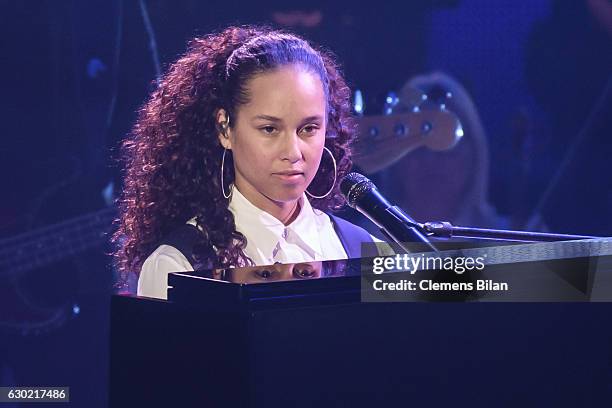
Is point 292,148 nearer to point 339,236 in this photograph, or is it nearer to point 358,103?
point 339,236

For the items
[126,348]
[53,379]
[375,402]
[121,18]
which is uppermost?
[121,18]

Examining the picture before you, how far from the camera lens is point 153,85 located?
320 cm

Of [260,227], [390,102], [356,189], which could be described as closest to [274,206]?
[260,227]

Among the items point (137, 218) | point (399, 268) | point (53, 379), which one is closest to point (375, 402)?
point (399, 268)

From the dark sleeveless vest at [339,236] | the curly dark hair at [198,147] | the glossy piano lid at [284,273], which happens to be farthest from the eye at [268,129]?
the glossy piano lid at [284,273]

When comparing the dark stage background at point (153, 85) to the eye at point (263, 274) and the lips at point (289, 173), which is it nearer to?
the lips at point (289, 173)

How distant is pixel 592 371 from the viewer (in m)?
1.24

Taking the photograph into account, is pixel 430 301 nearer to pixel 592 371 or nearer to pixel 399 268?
pixel 399 268

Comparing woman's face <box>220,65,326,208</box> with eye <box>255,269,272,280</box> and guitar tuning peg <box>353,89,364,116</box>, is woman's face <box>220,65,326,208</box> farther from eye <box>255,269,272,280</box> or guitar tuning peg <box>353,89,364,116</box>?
guitar tuning peg <box>353,89,364,116</box>

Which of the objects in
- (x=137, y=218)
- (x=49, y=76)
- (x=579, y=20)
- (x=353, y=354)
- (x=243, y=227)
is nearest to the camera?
(x=353, y=354)

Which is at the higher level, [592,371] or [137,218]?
[137,218]

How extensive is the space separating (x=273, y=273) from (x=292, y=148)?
2.41 ft

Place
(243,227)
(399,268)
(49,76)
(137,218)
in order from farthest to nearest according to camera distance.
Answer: (49,76) → (137,218) → (243,227) → (399,268)

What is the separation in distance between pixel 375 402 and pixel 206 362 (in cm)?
21
